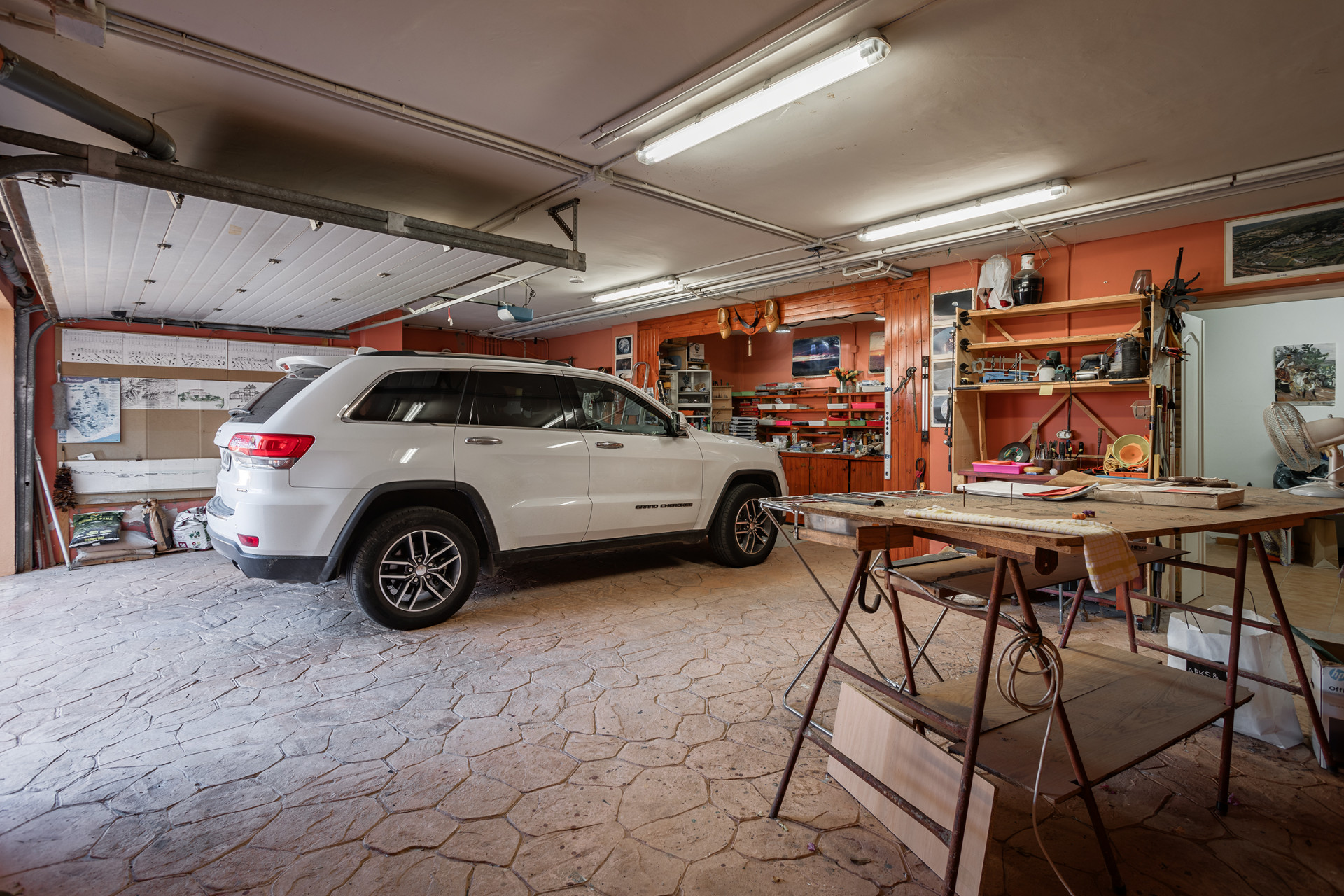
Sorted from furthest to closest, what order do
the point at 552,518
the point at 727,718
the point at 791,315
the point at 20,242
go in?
the point at 791,315
the point at 552,518
the point at 20,242
the point at 727,718

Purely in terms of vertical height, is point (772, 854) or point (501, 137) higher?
point (501, 137)

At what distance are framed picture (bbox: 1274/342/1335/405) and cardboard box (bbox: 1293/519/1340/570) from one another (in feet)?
3.52

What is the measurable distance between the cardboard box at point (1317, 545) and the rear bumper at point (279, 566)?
24.9 ft

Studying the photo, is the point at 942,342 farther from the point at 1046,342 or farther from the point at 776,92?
the point at 776,92

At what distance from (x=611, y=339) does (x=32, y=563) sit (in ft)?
25.5

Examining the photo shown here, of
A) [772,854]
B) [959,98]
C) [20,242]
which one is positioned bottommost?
[772,854]

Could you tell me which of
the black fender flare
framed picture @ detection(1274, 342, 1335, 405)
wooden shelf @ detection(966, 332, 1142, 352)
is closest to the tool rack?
the black fender flare

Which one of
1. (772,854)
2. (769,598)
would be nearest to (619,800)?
(772,854)

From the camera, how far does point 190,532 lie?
646 cm

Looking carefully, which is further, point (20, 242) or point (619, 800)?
point (20, 242)

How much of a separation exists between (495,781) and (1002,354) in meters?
5.91

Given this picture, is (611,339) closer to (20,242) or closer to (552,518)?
(552,518)

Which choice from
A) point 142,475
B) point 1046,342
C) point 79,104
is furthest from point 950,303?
point 142,475

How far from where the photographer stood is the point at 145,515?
251 inches
